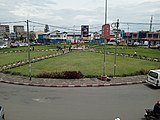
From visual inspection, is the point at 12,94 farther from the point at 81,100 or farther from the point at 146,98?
Answer: the point at 146,98

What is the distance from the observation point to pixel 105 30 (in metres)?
18.6

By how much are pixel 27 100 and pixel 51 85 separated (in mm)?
3865

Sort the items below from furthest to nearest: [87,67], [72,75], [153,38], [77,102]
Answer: [153,38]
[87,67]
[72,75]
[77,102]

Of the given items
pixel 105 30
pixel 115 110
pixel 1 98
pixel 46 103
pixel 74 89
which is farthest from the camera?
pixel 105 30

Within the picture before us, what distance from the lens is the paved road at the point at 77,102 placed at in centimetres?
1063

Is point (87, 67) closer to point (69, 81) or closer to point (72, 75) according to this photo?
point (72, 75)

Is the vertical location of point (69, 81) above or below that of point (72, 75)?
below

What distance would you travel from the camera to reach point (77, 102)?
1267cm

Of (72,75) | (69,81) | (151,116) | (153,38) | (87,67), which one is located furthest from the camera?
(153,38)

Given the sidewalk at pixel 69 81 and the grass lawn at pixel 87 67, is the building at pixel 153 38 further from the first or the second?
the sidewalk at pixel 69 81

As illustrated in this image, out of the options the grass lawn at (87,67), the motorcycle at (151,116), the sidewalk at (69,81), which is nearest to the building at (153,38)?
the grass lawn at (87,67)

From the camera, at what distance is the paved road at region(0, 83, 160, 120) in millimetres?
10633

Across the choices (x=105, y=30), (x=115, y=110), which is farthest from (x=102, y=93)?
(x=105, y=30)

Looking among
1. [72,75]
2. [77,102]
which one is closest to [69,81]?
[72,75]
